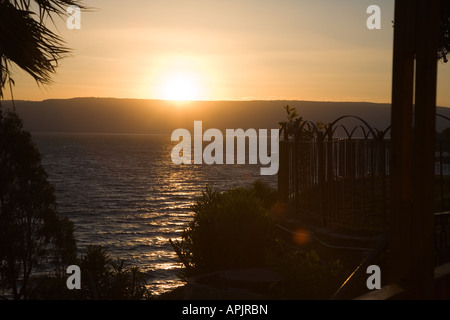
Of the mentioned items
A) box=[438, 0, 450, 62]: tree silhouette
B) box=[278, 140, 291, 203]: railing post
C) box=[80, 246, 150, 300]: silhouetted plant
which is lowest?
box=[80, 246, 150, 300]: silhouetted plant

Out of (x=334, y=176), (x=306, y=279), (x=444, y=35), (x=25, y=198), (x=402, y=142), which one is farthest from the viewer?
(x=25, y=198)

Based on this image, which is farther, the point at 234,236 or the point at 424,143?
the point at 234,236

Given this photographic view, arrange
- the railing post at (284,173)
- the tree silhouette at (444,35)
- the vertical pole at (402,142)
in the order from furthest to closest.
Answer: the tree silhouette at (444,35) → the railing post at (284,173) → the vertical pole at (402,142)

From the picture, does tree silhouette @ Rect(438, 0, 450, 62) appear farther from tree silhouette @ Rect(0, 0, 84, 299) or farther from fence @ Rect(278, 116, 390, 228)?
tree silhouette @ Rect(0, 0, 84, 299)

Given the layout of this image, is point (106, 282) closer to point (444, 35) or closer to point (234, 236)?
point (234, 236)

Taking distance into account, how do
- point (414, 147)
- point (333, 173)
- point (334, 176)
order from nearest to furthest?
point (414, 147), point (334, 176), point (333, 173)

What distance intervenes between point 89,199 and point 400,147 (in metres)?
90.5

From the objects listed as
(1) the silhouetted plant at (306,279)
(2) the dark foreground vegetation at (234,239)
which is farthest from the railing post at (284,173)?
(1) the silhouetted plant at (306,279)

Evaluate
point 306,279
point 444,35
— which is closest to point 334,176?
point 306,279

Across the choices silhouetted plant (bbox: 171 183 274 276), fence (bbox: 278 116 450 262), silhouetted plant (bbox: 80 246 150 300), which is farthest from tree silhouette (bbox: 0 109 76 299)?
silhouetted plant (bbox: 171 183 274 276)

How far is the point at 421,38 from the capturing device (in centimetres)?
515

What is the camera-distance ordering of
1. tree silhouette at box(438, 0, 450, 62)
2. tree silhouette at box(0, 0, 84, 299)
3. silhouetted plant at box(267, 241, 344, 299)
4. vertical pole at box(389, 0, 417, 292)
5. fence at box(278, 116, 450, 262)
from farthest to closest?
1. tree silhouette at box(0, 0, 84, 299)
2. tree silhouette at box(438, 0, 450, 62)
3. fence at box(278, 116, 450, 262)
4. silhouetted plant at box(267, 241, 344, 299)
5. vertical pole at box(389, 0, 417, 292)

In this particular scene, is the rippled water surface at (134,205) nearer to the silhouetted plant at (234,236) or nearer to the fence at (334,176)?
the silhouetted plant at (234,236)
